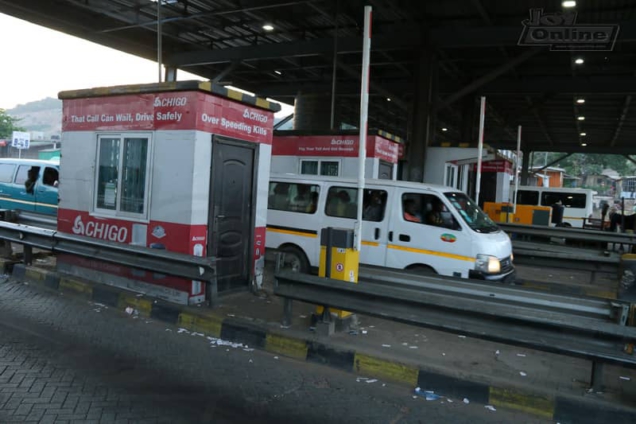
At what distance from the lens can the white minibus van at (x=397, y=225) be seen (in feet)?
24.2

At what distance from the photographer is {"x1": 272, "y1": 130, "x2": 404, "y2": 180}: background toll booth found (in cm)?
1230

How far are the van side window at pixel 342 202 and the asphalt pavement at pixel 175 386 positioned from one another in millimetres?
3526

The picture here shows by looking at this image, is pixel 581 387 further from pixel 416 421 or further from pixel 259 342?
pixel 259 342

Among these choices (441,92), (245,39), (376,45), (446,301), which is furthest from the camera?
(441,92)

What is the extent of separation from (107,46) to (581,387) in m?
18.9

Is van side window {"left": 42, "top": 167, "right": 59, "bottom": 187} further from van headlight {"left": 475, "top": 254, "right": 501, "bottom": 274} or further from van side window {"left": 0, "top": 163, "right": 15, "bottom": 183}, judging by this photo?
van headlight {"left": 475, "top": 254, "right": 501, "bottom": 274}

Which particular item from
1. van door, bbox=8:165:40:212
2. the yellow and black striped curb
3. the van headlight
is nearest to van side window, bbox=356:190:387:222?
the van headlight

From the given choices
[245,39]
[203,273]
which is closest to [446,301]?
[203,273]

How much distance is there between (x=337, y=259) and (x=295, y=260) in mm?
3326

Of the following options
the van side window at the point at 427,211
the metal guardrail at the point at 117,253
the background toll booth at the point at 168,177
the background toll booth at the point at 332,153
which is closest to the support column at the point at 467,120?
the background toll booth at the point at 332,153

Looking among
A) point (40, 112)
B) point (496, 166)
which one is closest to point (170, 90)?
point (496, 166)

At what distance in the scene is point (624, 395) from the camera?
4094 millimetres

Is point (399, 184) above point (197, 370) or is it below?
above

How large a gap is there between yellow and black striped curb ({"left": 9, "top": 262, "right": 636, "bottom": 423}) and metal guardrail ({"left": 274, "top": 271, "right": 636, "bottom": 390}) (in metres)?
0.33
